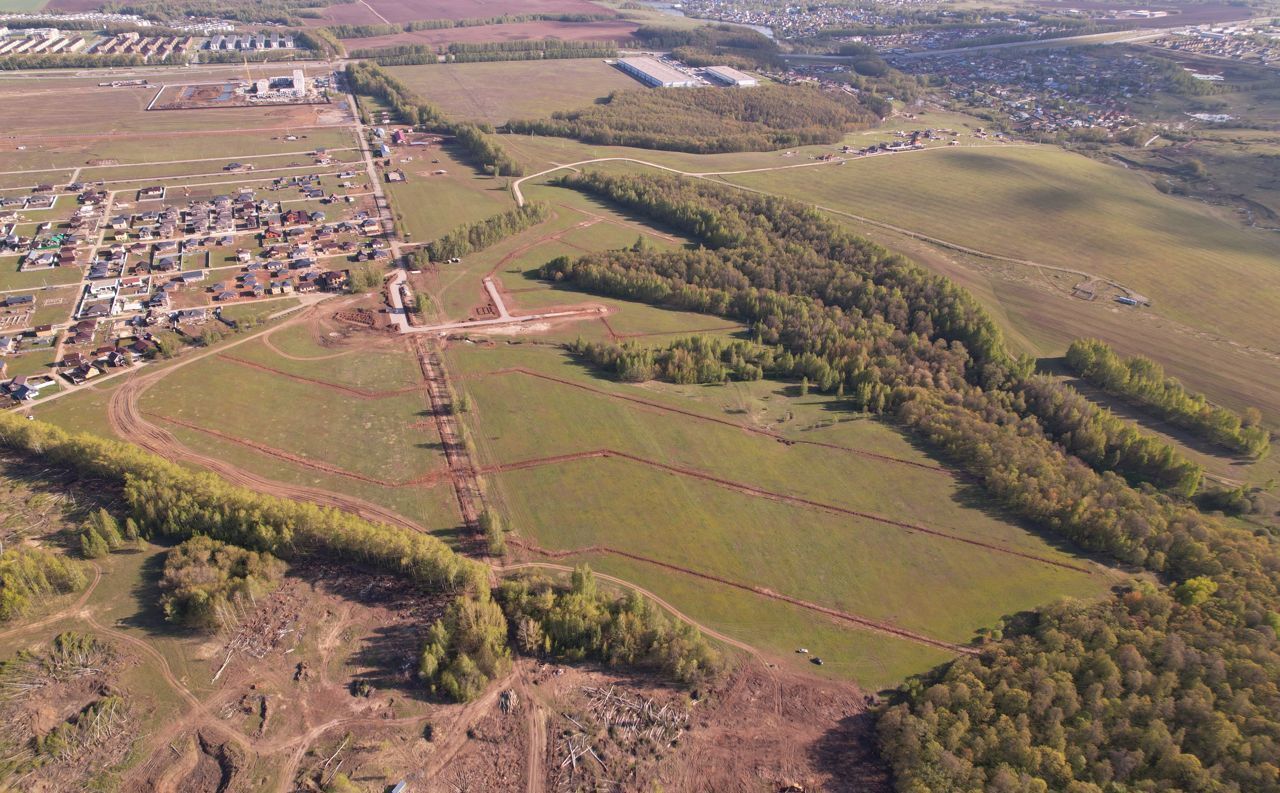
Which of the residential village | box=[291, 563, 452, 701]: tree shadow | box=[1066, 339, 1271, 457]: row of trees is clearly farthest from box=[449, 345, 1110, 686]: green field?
the residential village

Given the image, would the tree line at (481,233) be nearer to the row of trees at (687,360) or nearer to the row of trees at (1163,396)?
the row of trees at (687,360)

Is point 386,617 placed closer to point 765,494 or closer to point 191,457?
point 191,457

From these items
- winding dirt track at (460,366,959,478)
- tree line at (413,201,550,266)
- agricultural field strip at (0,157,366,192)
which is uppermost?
agricultural field strip at (0,157,366,192)

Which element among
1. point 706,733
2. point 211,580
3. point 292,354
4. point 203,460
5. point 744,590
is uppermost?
point 292,354

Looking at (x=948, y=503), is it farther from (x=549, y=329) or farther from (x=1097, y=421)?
(x=549, y=329)

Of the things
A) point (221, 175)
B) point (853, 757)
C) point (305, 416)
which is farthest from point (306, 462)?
point (221, 175)

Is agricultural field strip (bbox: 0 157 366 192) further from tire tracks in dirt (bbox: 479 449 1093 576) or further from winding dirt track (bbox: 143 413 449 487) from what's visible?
tire tracks in dirt (bbox: 479 449 1093 576)
